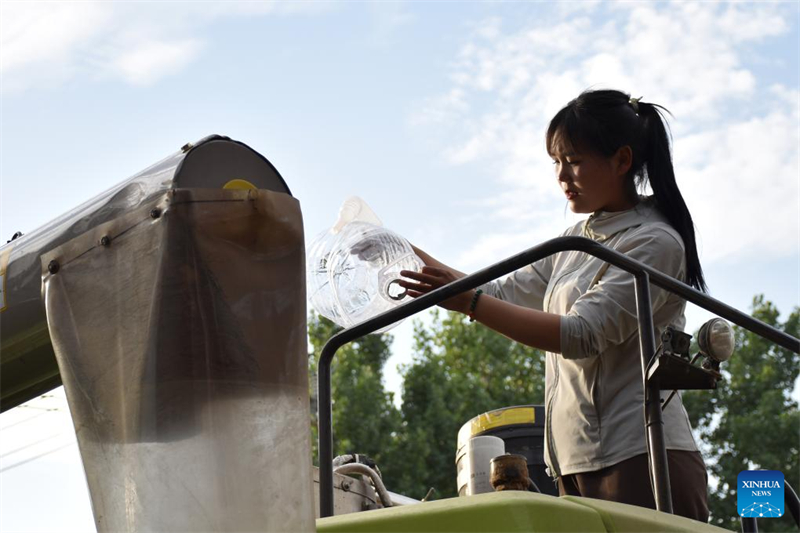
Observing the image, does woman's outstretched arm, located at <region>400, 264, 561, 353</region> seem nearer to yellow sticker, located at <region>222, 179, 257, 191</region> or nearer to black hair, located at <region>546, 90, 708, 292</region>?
black hair, located at <region>546, 90, 708, 292</region>

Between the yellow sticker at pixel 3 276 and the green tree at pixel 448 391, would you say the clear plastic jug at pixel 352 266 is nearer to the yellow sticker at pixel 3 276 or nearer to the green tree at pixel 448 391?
the yellow sticker at pixel 3 276

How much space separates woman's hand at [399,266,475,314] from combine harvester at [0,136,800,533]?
1065 millimetres

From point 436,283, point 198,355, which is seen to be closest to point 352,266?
point 436,283

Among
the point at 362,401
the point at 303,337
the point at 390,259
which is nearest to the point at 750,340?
the point at 362,401

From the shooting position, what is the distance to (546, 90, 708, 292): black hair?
3.80 metres

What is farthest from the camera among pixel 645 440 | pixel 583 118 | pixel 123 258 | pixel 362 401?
pixel 362 401

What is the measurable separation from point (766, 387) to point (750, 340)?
117cm

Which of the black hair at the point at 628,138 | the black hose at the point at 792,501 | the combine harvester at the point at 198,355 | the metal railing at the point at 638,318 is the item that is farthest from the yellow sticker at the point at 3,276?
the black hose at the point at 792,501

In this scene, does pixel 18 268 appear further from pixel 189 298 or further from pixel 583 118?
pixel 583 118

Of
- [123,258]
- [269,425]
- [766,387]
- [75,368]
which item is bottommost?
[269,425]

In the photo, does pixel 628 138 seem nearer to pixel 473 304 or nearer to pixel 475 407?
pixel 473 304

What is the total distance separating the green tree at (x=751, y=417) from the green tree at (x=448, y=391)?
14.6ft

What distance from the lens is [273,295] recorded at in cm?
241

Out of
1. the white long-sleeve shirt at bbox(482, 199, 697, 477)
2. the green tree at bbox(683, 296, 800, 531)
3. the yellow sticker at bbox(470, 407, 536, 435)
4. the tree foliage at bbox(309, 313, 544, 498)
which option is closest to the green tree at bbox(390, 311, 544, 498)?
the tree foliage at bbox(309, 313, 544, 498)
